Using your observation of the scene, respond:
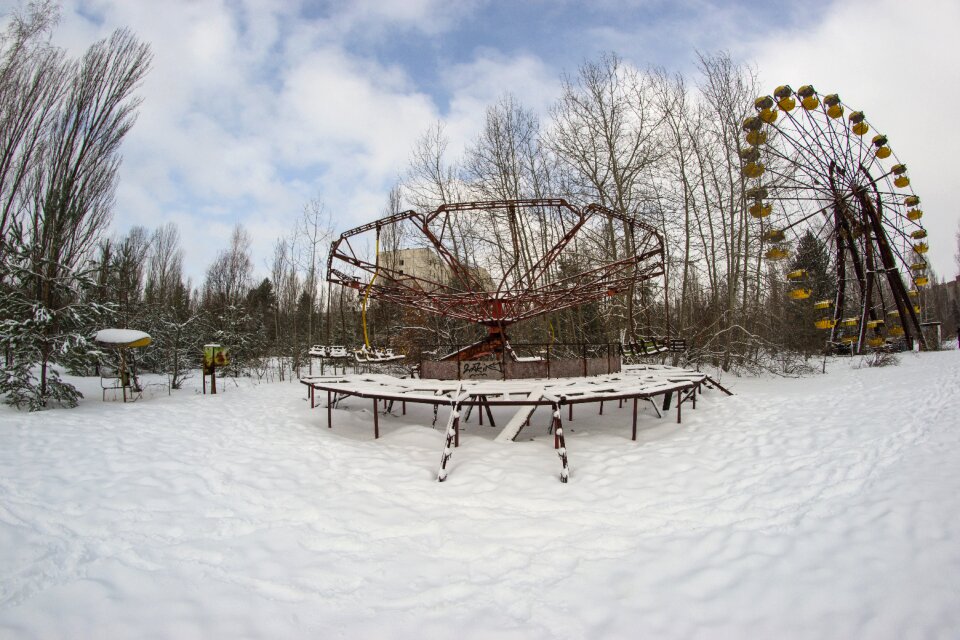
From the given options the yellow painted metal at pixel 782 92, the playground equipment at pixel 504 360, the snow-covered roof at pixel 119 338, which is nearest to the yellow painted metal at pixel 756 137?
the yellow painted metal at pixel 782 92

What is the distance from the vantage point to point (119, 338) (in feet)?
29.4

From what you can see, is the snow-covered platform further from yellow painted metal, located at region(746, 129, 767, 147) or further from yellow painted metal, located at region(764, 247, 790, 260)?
yellow painted metal, located at region(746, 129, 767, 147)

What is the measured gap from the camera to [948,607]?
7.25 ft

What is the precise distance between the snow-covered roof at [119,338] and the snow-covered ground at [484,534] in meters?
2.90

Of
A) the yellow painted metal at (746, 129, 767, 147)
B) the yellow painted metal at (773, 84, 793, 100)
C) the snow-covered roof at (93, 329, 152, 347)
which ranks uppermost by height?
the yellow painted metal at (773, 84, 793, 100)

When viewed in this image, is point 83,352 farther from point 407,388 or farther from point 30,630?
point 30,630

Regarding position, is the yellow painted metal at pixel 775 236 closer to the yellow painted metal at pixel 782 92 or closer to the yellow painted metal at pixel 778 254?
the yellow painted metal at pixel 778 254

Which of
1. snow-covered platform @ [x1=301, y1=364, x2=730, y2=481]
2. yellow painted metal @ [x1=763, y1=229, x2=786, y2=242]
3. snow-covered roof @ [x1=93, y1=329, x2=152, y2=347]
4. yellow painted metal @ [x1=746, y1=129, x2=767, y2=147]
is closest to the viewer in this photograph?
snow-covered platform @ [x1=301, y1=364, x2=730, y2=481]

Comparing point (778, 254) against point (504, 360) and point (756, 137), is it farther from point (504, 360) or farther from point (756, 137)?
point (504, 360)

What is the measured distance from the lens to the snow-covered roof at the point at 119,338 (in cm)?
887

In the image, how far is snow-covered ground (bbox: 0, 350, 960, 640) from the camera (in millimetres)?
2307

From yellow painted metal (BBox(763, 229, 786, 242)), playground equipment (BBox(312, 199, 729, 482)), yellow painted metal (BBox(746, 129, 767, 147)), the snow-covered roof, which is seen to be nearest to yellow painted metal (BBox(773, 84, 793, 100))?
yellow painted metal (BBox(746, 129, 767, 147))

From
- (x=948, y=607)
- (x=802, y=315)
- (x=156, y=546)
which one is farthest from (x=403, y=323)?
(x=802, y=315)

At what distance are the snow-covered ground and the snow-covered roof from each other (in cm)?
290
